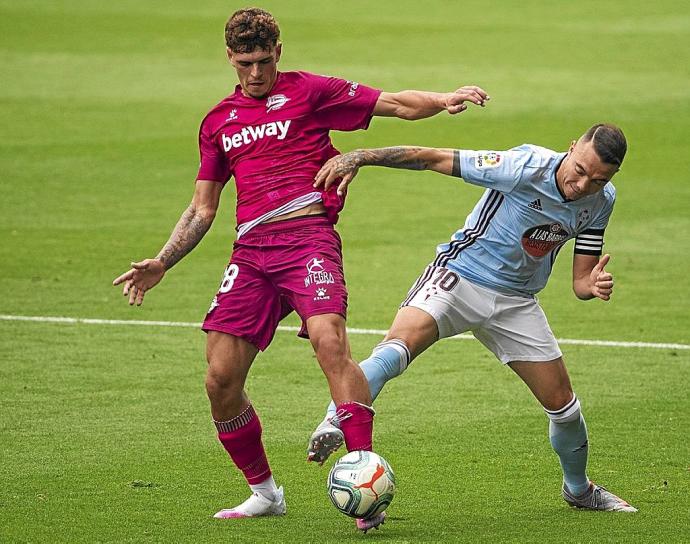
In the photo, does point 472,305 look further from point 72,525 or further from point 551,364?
point 72,525

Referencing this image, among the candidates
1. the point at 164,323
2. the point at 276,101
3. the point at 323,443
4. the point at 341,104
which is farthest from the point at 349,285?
the point at 323,443

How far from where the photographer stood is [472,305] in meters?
7.36

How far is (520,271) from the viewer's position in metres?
7.41

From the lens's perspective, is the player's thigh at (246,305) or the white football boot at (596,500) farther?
the white football boot at (596,500)

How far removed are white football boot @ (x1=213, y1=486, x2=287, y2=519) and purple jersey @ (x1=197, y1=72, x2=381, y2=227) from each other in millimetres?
1445

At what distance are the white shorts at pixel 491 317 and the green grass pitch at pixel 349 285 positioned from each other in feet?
2.78

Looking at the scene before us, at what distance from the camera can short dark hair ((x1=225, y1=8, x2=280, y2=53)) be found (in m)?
7.00

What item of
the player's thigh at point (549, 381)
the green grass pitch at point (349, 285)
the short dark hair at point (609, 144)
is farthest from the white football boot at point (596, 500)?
the short dark hair at point (609, 144)

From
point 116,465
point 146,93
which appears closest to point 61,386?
point 116,465

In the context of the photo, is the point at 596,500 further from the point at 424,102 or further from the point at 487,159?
the point at 424,102

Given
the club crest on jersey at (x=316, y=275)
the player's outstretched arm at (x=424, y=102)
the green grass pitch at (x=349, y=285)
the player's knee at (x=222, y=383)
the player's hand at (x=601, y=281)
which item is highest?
the player's outstretched arm at (x=424, y=102)

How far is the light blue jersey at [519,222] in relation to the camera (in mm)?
7074

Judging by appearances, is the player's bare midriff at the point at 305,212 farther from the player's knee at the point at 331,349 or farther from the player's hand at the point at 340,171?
the player's knee at the point at 331,349

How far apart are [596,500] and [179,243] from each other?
2.61m
